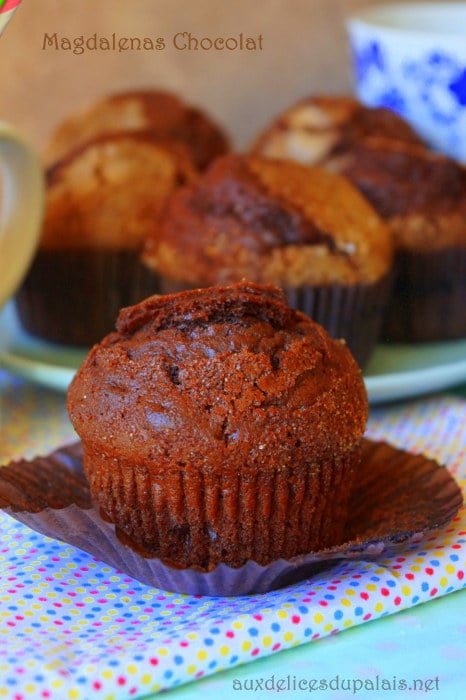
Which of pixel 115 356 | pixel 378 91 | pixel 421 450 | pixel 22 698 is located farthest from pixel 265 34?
pixel 22 698

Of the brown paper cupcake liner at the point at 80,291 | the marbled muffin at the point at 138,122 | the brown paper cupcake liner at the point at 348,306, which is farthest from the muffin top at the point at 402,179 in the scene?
the brown paper cupcake liner at the point at 80,291

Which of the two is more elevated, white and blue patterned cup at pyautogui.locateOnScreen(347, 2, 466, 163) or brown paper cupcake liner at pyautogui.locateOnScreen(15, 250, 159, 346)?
white and blue patterned cup at pyautogui.locateOnScreen(347, 2, 466, 163)

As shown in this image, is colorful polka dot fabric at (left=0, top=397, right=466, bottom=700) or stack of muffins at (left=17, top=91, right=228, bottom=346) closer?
colorful polka dot fabric at (left=0, top=397, right=466, bottom=700)

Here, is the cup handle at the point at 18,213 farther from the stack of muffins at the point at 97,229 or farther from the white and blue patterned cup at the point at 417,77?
the white and blue patterned cup at the point at 417,77

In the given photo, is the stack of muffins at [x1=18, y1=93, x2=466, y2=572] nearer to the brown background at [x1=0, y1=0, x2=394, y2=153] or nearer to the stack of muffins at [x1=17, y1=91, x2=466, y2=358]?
the stack of muffins at [x1=17, y1=91, x2=466, y2=358]

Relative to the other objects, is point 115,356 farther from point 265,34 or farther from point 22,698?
point 265,34

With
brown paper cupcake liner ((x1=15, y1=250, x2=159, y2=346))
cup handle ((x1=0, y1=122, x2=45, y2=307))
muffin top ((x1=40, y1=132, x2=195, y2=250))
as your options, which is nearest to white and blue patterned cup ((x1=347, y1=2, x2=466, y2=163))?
muffin top ((x1=40, y1=132, x2=195, y2=250))
